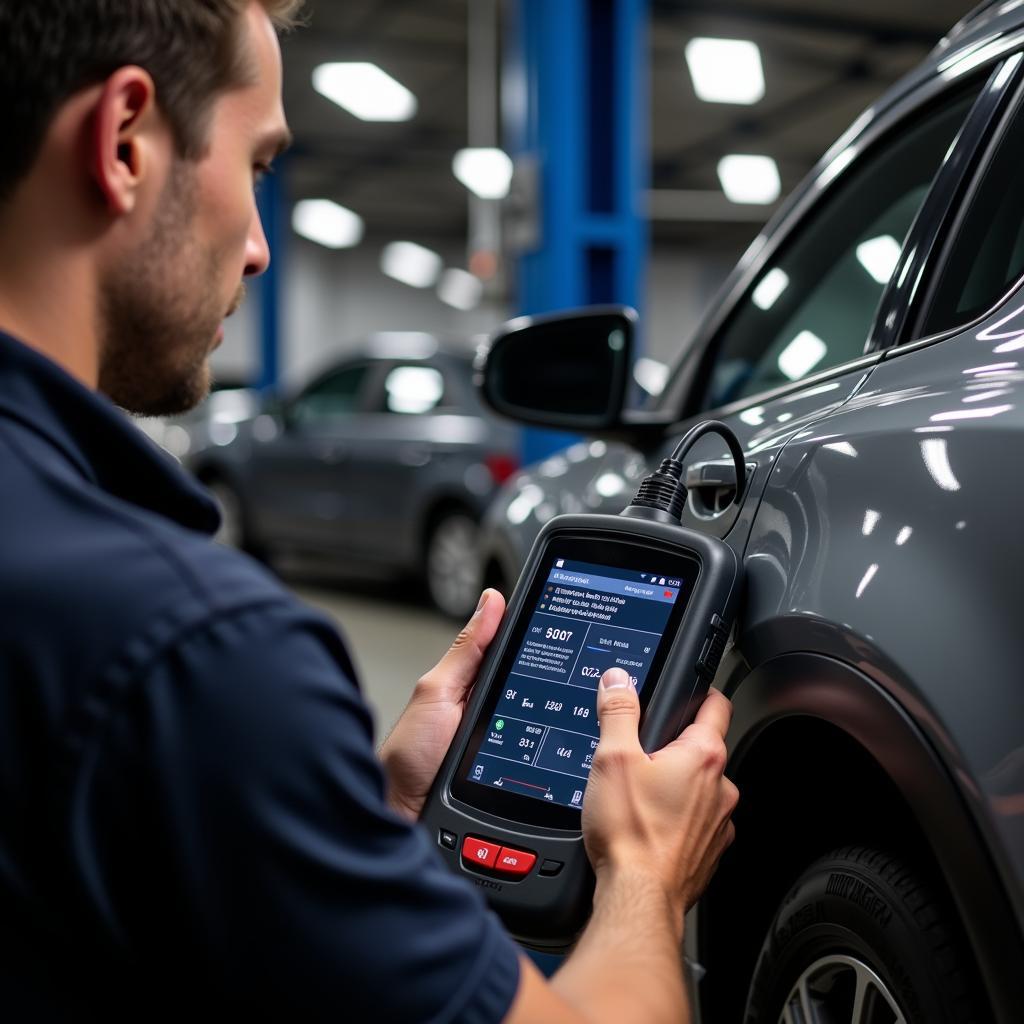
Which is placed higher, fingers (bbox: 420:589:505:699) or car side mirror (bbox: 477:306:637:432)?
car side mirror (bbox: 477:306:637:432)

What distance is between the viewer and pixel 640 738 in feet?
4.38

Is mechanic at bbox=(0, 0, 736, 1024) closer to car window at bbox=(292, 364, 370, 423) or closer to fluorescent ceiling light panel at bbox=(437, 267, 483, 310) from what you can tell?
car window at bbox=(292, 364, 370, 423)

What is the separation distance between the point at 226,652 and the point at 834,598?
27.9 inches

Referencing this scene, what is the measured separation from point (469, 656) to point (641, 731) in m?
0.30

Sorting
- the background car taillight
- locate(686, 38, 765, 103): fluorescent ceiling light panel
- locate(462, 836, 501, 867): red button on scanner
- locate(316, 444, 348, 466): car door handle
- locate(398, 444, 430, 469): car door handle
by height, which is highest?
locate(686, 38, 765, 103): fluorescent ceiling light panel

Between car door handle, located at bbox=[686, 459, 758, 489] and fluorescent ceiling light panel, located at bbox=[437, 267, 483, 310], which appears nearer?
car door handle, located at bbox=[686, 459, 758, 489]

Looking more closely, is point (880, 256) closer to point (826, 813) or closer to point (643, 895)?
point (826, 813)

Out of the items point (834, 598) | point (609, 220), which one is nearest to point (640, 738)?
point (834, 598)

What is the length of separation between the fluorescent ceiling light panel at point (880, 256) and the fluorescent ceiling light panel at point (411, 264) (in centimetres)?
2331

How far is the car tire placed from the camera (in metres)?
1.22

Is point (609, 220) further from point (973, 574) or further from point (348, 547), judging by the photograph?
point (973, 574)

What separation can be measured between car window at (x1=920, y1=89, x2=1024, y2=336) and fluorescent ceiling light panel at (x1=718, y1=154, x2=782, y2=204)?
50.0ft

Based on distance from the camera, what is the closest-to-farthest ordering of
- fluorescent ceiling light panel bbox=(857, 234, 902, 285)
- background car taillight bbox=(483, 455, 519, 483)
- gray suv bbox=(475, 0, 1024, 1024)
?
gray suv bbox=(475, 0, 1024, 1024) < fluorescent ceiling light panel bbox=(857, 234, 902, 285) < background car taillight bbox=(483, 455, 519, 483)

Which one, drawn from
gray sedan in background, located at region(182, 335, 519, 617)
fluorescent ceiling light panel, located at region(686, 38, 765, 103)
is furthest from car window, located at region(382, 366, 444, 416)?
fluorescent ceiling light panel, located at region(686, 38, 765, 103)
